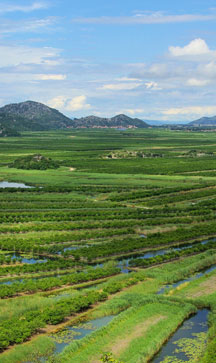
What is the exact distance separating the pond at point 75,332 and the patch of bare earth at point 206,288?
26.6 feet

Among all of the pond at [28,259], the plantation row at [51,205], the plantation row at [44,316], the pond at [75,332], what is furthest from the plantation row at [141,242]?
the plantation row at [51,205]

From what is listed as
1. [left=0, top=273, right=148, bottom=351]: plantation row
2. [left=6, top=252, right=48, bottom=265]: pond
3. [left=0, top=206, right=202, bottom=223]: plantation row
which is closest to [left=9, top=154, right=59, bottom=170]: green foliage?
[left=0, top=206, right=202, bottom=223]: plantation row

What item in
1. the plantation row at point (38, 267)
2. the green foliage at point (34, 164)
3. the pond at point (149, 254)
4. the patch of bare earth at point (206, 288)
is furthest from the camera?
the green foliage at point (34, 164)

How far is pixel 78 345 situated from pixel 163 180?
81746mm

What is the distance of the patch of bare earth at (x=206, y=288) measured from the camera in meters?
39.8

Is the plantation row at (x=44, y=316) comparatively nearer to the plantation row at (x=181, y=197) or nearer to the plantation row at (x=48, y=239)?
the plantation row at (x=48, y=239)

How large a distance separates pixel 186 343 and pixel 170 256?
1914 cm

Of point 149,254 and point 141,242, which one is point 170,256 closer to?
point 149,254

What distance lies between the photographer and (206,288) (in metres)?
41.1

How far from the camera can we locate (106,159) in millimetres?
161875

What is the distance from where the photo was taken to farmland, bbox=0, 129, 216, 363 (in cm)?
3084

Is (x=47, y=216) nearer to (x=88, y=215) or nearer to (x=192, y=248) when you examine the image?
(x=88, y=215)

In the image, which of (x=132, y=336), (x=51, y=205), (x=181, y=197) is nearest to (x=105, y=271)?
(x=132, y=336)

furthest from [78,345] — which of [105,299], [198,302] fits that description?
[198,302]
